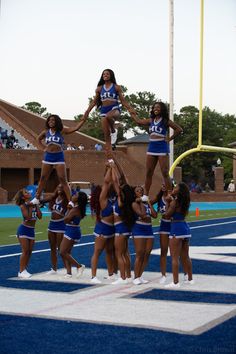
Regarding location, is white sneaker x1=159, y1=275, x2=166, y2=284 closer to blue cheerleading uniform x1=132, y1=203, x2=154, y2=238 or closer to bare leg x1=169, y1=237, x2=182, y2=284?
bare leg x1=169, y1=237, x2=182, y2=284

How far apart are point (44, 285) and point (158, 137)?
2.95 meters

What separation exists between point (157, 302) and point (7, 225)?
14.7 m

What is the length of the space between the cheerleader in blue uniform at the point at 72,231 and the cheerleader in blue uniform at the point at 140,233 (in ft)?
3.56

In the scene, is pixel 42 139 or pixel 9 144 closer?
pixel 42 139

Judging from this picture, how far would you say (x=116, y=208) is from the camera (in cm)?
977

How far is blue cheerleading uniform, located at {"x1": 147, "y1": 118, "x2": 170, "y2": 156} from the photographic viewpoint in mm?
9922

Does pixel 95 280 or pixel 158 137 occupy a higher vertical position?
pixel 158 137

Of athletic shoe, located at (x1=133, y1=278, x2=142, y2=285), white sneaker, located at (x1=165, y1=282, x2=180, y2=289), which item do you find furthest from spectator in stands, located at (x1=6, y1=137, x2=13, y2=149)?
white sneaker, located at (x1=165, y1=282, x2=180, y2=289)

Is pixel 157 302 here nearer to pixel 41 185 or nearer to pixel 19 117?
pixel 41 185

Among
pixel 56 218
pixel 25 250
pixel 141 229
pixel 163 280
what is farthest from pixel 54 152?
pixel 163 280

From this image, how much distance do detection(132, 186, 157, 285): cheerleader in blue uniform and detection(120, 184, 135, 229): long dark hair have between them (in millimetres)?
79

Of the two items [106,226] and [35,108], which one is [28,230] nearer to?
[106,226]

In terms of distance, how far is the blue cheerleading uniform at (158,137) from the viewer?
9922mm

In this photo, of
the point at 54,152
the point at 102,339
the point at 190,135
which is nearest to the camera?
the point at 102,339
